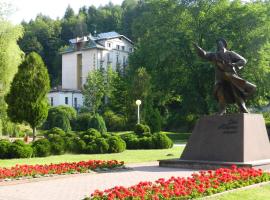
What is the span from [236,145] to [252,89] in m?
2.32

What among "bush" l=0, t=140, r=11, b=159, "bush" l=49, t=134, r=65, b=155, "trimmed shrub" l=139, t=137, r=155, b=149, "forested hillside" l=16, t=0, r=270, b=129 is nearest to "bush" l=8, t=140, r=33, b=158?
"bush" l=0, t=140, r=11, b=159

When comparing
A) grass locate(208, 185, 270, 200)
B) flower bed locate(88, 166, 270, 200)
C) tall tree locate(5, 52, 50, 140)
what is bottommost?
grass locate(208, 185, 270, 200)

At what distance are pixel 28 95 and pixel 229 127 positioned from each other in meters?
15.6

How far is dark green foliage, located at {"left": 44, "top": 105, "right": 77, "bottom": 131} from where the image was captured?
44.1 metres

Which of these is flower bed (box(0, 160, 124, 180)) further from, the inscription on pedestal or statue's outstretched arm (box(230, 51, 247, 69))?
statue's outstretched arm (box(230, 51, 247, 69))

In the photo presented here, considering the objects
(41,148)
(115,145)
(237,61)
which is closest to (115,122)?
(115,145)

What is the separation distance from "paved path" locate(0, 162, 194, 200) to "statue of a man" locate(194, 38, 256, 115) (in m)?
3.34

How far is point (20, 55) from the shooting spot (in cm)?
3178

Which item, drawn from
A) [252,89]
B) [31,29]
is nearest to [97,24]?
[31,29]

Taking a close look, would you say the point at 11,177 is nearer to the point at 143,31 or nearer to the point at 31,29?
the point at 143,31

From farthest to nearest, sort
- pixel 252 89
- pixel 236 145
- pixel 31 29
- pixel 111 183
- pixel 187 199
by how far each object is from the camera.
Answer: pixel 31 29 < pixel 252 89 < pixel 236 145 < pixel 111 183 < pixel 187 199

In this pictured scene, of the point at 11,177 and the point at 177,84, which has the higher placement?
the point at 177,84

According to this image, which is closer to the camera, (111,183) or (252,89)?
(111,183)

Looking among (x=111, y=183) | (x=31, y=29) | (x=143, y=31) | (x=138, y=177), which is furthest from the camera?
(x=31, y=29)
